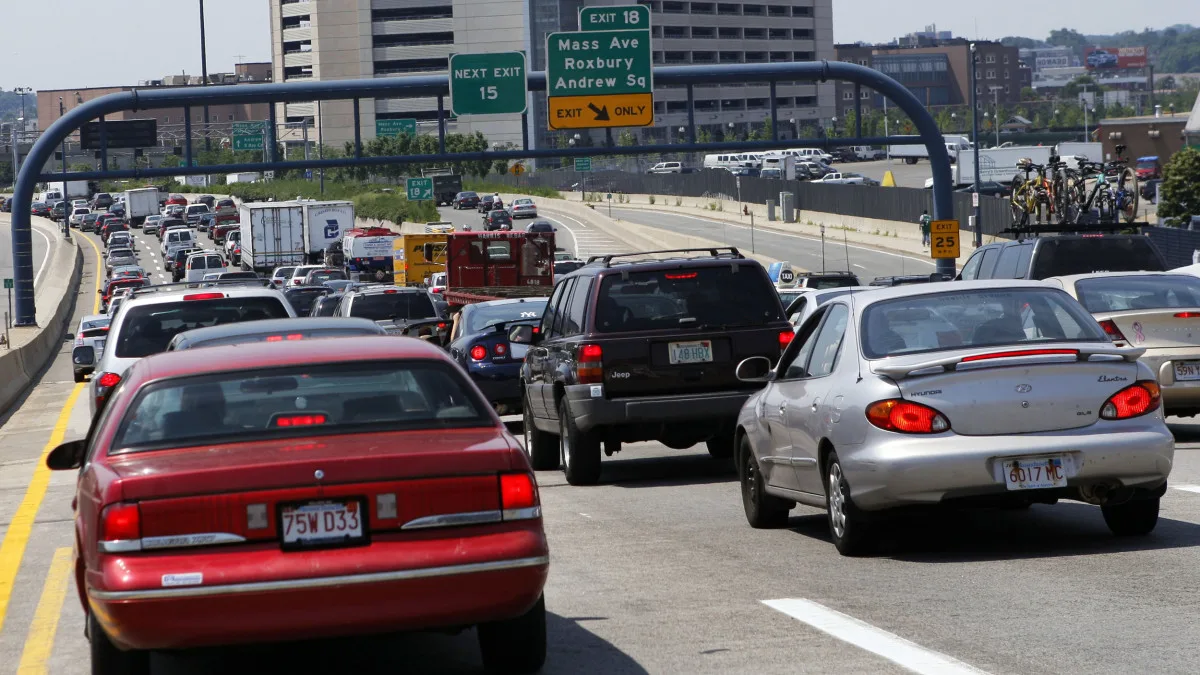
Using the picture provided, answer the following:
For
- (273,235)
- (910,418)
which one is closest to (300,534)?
(910,418)

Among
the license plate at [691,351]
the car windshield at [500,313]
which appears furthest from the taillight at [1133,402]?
the car windshield at [500,313]

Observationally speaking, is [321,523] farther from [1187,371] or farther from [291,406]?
[1187,371]

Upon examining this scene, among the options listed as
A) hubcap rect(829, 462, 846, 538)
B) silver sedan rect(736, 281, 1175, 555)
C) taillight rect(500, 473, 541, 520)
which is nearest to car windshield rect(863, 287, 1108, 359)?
silver sedan rect(736, 281, 1175, 555)

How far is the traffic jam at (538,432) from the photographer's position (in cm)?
632

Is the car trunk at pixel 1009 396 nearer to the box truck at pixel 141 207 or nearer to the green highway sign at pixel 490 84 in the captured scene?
the green highway sign at pixel 490 84

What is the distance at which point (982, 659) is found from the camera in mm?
6867

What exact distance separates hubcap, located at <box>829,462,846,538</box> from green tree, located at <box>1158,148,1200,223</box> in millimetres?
56703

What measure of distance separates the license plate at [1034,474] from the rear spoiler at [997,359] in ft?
1.73

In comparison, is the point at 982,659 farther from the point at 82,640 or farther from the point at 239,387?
the point at 82,640

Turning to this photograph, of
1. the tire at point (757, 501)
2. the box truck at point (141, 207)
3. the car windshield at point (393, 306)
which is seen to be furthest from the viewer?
the box truck at point (141, 207)

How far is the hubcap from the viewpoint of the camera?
385 inches

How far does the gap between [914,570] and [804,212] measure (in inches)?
3399

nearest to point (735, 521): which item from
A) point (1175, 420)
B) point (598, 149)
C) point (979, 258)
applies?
point (1175, 420)

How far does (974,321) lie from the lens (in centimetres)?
1016
